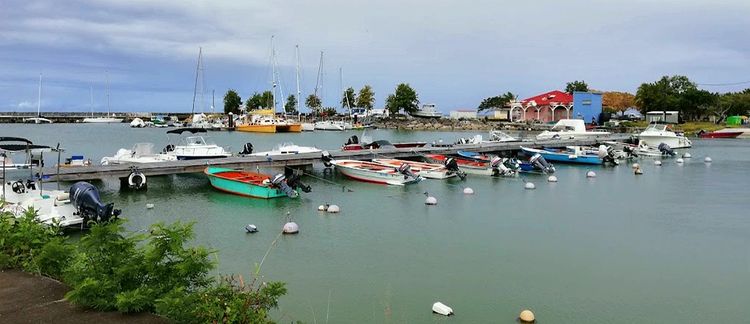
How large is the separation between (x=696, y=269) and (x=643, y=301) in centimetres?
411

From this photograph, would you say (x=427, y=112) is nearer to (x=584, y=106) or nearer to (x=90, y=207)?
(x=584, y=106)

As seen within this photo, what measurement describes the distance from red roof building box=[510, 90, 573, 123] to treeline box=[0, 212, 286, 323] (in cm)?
11079

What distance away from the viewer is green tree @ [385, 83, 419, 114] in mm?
147500

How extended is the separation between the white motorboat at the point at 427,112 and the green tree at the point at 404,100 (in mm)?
2897

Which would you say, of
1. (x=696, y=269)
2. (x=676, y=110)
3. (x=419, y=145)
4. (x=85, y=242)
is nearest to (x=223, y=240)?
(x=85, y=242)

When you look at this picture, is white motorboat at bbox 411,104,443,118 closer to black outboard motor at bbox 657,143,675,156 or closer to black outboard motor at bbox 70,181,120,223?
black outboard motor at bbox 657,143,675,156

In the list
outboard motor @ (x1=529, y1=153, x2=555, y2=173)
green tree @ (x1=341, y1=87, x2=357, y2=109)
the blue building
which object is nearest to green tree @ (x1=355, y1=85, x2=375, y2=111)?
green tree @ (x1=341, y1=87, x2=357, y2=109)

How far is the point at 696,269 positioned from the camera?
53.1 feet

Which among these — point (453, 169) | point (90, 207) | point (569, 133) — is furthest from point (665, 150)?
point (90, 207)

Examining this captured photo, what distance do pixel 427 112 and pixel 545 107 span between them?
142 feet

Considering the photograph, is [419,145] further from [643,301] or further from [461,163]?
[643,301]

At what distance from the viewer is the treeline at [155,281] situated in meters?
6.95

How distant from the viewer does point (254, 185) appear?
86.1 ft

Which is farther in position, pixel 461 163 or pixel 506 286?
pixel 461 163
